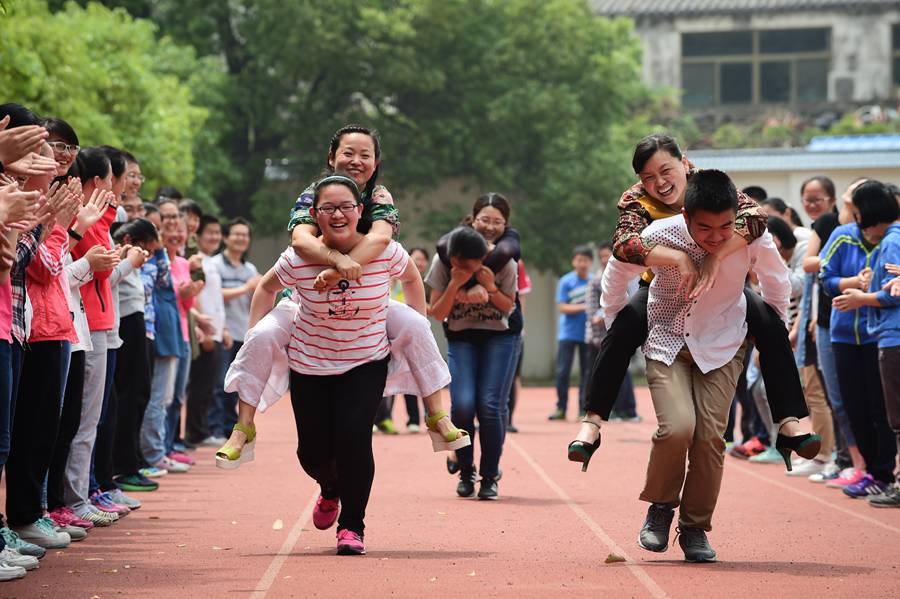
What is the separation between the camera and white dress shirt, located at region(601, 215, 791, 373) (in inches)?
291

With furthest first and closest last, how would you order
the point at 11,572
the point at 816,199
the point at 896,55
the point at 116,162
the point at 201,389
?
the point at 896,55 < the point at 201,389 < the point at 816,199 < the point at 116,162 < the point at 11,572

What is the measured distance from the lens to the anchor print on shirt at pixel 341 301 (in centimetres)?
761

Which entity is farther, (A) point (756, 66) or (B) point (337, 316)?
(A) point (756, 66)

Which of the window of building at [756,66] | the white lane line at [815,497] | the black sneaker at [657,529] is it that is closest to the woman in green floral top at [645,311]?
the black sneaker at [657,529]

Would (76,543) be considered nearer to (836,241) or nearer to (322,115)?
(836,241)

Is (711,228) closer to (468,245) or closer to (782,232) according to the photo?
(468,245)

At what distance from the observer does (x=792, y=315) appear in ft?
42.5

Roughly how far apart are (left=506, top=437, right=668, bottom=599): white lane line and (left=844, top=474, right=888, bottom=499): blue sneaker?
2.05m

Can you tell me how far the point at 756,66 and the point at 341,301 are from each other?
3754 cm

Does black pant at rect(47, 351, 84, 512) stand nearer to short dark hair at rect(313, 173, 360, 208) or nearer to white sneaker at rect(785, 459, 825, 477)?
short dark hair at rect(313, 173, 360, 208)

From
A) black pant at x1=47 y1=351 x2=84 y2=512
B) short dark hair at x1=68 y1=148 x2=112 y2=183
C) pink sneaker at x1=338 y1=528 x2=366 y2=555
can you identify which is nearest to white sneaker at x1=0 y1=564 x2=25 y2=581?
black pant at x1=47 y1=351 x2=84 y2=512

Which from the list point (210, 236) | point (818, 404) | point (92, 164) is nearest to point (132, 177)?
point (92, 164)

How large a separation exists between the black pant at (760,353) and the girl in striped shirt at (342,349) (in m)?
1.16

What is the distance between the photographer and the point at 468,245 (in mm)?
10445
